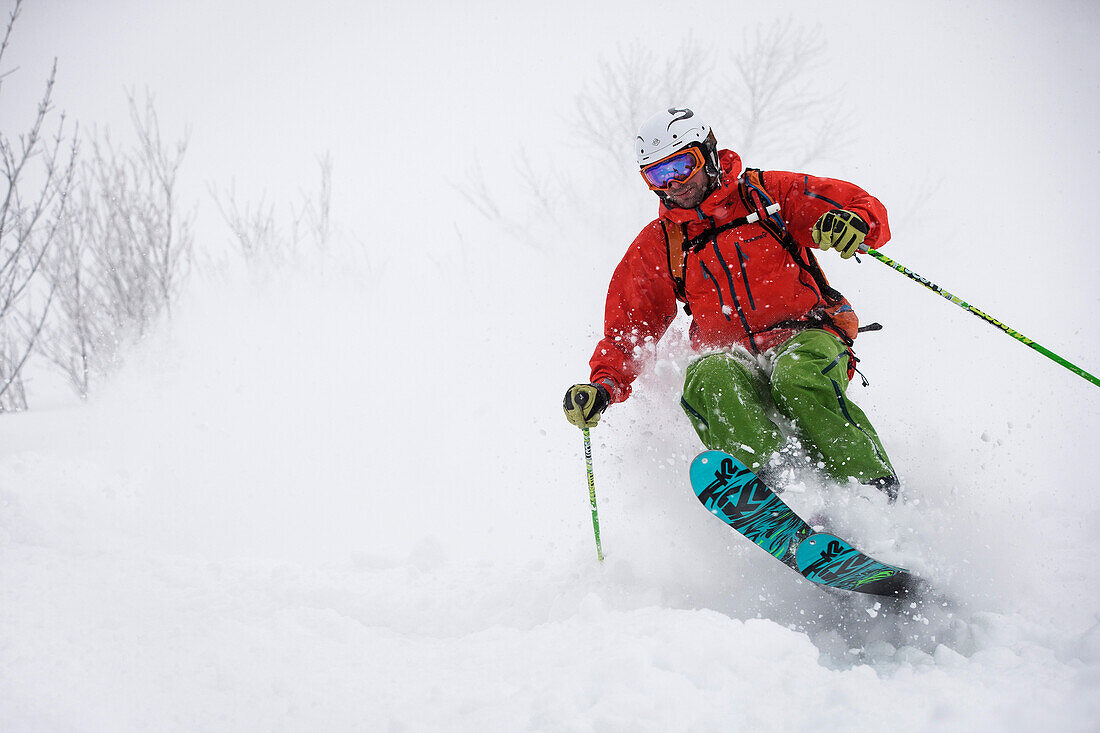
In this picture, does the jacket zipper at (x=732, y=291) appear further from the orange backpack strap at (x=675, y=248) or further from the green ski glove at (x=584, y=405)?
the green ski glove at (x=584, y=405)

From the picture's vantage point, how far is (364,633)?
8.45ft

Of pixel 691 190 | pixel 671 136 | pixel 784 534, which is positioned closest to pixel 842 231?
pixel 691 190

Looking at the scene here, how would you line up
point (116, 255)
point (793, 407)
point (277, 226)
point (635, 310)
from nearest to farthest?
point (793, 407), point (635, 310), point (116, 255), point (277, 226)

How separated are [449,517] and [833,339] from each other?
3001 millimetres

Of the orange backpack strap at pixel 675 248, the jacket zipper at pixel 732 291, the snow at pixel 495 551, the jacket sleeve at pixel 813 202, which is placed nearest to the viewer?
the snow at pixel 495 551

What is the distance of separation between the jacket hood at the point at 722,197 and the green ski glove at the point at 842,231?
411 mm

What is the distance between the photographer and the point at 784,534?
2.33 m

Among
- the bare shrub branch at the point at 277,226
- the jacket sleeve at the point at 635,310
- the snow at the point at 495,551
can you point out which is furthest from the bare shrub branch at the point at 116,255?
the jacket sleeve at the point at 635,310

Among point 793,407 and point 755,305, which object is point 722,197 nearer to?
point 755,305

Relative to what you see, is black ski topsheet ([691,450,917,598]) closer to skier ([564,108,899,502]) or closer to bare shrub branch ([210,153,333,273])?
skier ([564,108,899,502])

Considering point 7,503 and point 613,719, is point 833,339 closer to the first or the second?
point 613,719

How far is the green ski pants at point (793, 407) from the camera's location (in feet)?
8.21

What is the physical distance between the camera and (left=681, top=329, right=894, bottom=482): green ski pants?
2502 millimetres

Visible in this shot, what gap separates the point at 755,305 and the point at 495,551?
224cm
